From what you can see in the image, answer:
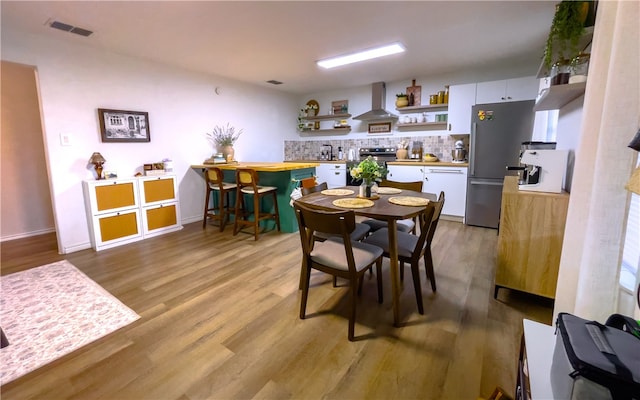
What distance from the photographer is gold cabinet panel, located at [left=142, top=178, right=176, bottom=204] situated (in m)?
3.66

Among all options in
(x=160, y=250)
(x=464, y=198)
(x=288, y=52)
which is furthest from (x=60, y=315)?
(x=464, y=198)

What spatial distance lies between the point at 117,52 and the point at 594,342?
15.6 feet

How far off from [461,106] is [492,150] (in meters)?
0.85

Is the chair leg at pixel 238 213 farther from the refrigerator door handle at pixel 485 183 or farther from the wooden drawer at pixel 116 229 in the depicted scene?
the refrigerator door handle at pixel 485 183

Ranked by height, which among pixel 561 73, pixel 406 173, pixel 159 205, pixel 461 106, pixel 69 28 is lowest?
pixel 159 205

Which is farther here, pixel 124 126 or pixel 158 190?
pixel 158 190

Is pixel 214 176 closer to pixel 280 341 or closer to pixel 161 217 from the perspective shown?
pixel 161 217

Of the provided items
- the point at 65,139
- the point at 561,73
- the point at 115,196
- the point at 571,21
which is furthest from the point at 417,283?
the point at 65,139

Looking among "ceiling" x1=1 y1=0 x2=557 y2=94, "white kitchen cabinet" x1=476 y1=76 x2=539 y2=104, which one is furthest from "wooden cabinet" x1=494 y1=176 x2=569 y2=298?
"white kitchen cabinet" x1=476 y1=76 x2=539 y2=104

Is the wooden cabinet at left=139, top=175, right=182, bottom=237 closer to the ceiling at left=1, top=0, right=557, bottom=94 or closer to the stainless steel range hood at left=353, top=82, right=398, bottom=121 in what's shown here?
the ceiling at left=1, top=0, right=557, bottom=94

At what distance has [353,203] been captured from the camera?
78.9 inches

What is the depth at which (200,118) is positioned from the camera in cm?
446

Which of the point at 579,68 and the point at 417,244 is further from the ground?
the point at 579,68

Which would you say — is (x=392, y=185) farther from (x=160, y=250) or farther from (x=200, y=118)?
(x=200, y=118)
